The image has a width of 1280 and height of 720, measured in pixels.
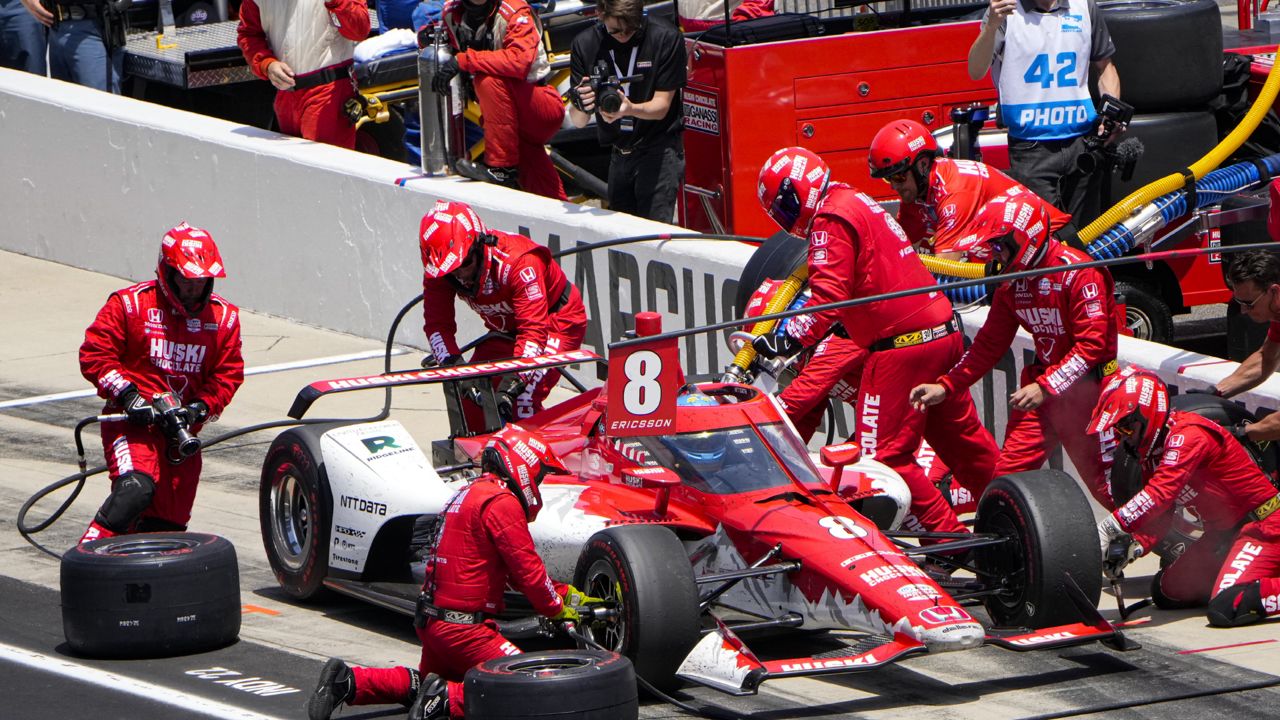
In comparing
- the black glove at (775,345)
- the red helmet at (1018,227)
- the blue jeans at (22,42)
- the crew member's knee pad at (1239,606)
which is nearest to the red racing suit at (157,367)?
the black glove at (775,345)

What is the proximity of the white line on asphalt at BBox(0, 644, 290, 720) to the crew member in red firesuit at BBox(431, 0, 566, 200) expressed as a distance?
5.93 meters

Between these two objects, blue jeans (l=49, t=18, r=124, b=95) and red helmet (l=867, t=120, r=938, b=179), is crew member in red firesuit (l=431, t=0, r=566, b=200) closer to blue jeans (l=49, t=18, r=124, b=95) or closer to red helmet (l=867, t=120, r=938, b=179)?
red helmet (l=867, t=120, r=938, b=179)

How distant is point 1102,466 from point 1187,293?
3.32 m

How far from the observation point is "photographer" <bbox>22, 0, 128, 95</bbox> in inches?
630

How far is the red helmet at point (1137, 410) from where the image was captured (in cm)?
885

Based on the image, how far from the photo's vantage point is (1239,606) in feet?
28.1

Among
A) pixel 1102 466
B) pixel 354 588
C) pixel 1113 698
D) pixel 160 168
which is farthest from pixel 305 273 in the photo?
pixel 1113 698

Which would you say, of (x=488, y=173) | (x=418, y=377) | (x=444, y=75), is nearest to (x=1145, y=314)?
(x=488, y=173)

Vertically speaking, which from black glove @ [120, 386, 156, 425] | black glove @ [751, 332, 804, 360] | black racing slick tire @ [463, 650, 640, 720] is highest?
black glove @ [751, 332, 804, 360]

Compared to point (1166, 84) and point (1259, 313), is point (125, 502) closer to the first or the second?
point (1259, 313)

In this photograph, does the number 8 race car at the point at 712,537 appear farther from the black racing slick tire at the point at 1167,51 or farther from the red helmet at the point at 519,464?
the black racing slick tire at the point at 1167,51

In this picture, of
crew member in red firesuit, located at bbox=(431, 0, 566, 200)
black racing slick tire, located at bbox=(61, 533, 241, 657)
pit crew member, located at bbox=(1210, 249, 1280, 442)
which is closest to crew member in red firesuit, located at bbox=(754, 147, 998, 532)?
pit crew member, located at bbox=(1210, 249, 1280, 442)

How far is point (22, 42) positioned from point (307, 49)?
4.39m

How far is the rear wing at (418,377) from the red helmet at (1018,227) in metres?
2.08
